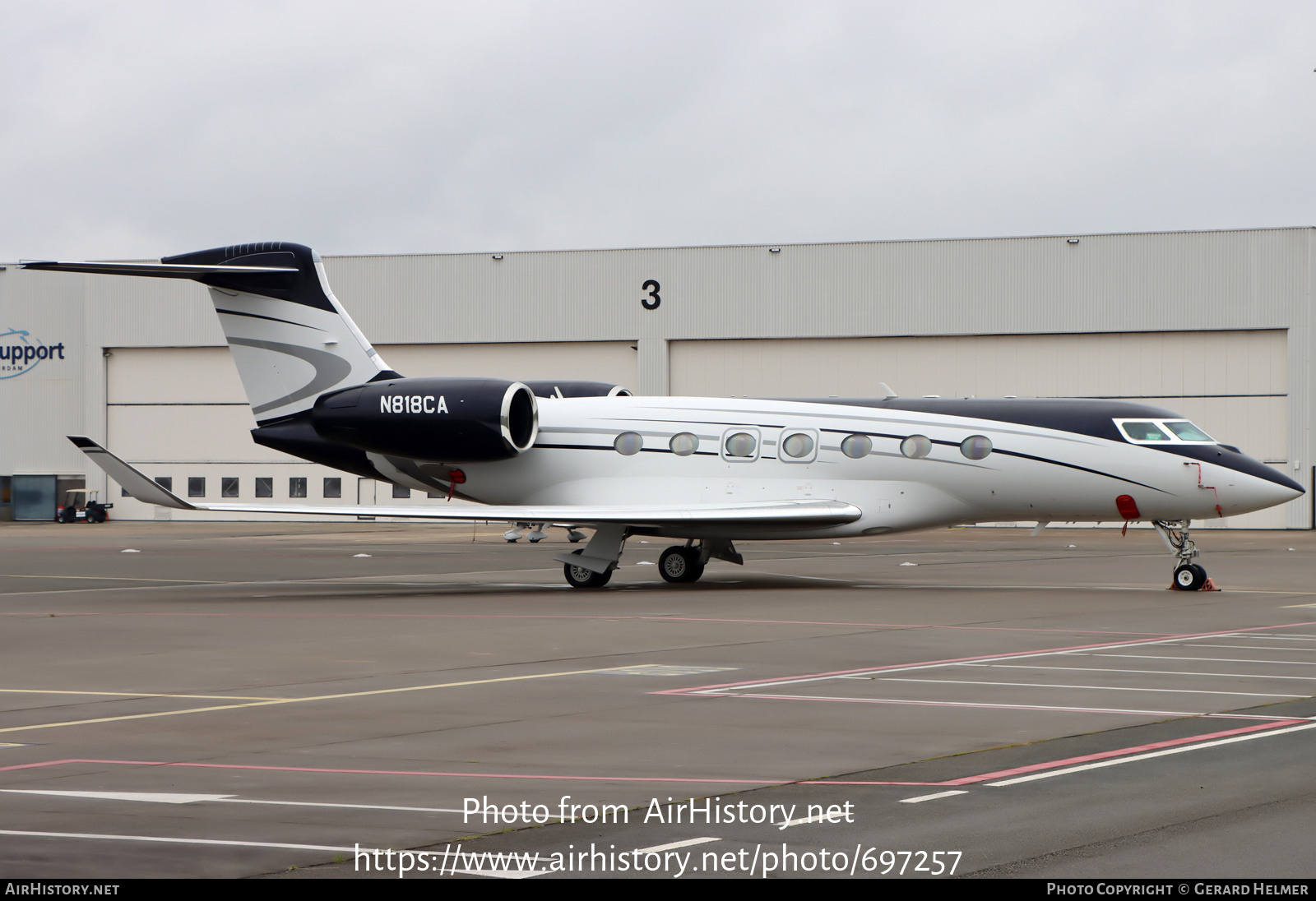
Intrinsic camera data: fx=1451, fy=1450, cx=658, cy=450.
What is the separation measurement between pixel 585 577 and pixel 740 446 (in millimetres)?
3571

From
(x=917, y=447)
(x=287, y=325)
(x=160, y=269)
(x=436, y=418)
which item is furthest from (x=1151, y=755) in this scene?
(x=287, y=325)

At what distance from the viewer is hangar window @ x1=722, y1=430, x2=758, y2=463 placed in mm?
25422

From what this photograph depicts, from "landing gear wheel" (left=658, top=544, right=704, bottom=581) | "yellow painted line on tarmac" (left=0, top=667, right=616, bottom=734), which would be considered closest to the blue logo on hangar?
"landing gear wheel" (left=658, top=544, right=704, bottom=581)

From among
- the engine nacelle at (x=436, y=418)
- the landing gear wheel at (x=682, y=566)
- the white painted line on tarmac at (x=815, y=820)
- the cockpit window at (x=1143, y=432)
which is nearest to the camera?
the white painted line on tarmac at (x=815, y=820)

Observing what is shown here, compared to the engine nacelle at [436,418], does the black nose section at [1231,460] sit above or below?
below

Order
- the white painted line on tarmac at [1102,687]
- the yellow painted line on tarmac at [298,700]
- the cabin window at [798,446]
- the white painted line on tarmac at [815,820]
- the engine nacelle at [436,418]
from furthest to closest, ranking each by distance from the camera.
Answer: the engine nacelle at [436,418] < the cabin window at [798,446] < the white painted line on tarmac at [1102,687] < the yellow painted line on tarmac at [298,700] < the white painted line on tarmac at [815,820]

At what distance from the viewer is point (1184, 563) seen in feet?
77.7

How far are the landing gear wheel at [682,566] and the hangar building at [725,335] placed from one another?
3114 cm

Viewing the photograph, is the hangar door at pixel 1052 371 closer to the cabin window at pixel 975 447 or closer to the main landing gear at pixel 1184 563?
the main landing gear at pixel 1184 563

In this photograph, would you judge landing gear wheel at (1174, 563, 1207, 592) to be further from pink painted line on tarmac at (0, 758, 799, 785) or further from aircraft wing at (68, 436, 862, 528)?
pink painted line on tarmac at (0, 758, 799, 785)

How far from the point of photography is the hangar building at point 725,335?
54.0 metres

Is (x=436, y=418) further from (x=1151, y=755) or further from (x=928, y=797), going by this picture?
(x=928, y=797)

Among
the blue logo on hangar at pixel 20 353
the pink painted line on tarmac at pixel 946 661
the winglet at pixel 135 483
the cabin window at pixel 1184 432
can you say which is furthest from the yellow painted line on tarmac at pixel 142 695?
the blue logo on hangar at pixel 20 353

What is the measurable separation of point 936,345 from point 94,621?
41937 mm
